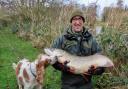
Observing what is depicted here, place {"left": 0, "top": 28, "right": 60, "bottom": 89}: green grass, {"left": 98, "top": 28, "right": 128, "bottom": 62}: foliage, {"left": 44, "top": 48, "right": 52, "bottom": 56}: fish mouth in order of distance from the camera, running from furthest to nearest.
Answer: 1. {"left": 98, "top": 28, "right": 128, "bottom": 62}: foliage
2. {"left": 0, "top": 28, "right": 60, "bottom": 89}: green grass
3. {"left": 44, "top": 48, "right": 52, "bottom": 56}: fish mouth

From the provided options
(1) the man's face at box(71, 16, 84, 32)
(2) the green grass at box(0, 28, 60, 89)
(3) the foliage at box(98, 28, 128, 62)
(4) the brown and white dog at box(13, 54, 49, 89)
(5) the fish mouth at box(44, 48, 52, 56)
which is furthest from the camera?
(3) the foliage at box(98, 28, 128, 62)

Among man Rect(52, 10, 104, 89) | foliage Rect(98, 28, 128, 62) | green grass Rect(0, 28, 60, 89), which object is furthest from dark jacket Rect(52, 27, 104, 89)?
foliage Rect(98, 28, 128, 62)

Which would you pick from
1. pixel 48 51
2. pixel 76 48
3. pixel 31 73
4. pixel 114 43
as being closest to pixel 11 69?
pixel 114 43

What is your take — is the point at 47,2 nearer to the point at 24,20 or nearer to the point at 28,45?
the point at 24,20

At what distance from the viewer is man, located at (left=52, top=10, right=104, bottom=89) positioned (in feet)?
16.1

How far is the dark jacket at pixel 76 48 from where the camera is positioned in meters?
4.93

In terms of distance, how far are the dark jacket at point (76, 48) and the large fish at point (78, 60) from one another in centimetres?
10

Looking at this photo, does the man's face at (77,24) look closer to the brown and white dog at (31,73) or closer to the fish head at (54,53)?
the fish head at (54,53)

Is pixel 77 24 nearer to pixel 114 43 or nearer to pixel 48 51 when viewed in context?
pixel 48 51

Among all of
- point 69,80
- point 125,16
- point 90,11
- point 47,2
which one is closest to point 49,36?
point 90,11

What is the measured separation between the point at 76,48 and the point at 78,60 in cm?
22

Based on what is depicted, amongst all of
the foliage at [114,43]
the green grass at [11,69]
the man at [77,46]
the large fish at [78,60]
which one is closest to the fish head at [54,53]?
the large fish at [78,60]

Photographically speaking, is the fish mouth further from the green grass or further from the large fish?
the green grass

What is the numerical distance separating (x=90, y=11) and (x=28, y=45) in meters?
4.63
